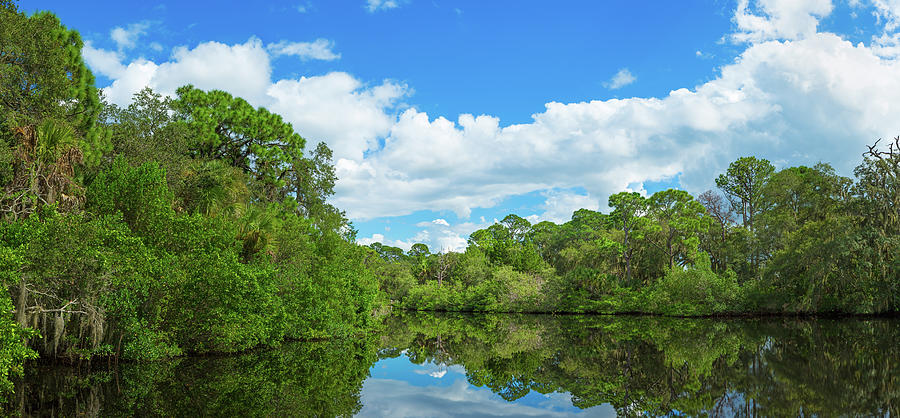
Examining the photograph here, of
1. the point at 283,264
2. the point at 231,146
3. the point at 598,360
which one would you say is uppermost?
the point at 231,146

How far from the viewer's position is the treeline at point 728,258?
32.8 metres

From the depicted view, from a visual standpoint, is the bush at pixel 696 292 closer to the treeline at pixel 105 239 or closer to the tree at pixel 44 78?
the treeline at pixel 105 239

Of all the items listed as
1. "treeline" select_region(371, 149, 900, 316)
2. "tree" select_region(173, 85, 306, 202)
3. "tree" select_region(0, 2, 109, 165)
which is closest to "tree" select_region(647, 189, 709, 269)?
"treeline" select_region(371, 149, 900, 316)

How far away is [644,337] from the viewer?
24.0 m

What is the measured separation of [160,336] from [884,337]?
25.8 meters

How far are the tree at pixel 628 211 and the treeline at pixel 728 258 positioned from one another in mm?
88

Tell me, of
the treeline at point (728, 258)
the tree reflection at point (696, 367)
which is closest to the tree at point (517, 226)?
the treeline at point (728, 258)

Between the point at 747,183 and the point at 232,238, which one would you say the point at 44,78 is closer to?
the point at 232,238

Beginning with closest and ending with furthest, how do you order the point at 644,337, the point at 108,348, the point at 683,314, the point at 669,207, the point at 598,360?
the point at 108,348, the point at 598,360, the point at 644,337, the point at 683,314, the point at 669,207

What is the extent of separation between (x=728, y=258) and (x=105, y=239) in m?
46.2

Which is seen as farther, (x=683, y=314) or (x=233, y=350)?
(x=683, y=314)

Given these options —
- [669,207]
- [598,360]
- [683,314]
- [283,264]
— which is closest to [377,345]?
[283,264]

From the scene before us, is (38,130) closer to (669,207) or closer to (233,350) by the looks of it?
(233,350)

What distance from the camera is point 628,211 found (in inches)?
1761
